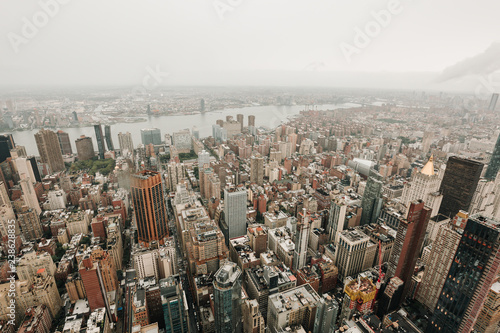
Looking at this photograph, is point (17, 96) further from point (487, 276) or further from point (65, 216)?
point (487, 276)

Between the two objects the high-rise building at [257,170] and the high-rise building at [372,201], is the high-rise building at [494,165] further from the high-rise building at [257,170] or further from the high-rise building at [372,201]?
the high-rise building at [257,170]

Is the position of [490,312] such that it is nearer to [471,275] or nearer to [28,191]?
[471,275]

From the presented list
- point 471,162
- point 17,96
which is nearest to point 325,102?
point 471,162

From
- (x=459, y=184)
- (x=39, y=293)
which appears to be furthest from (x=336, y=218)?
(x=39, y=293)

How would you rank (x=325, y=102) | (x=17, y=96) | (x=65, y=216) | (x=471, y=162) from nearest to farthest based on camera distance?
(x=471, y=162), (x=65, y=216), (x=17, y=96), (x=325, y=102)

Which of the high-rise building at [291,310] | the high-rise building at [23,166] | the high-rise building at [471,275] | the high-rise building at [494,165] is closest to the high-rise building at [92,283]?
the high-rise building at [291,310]
